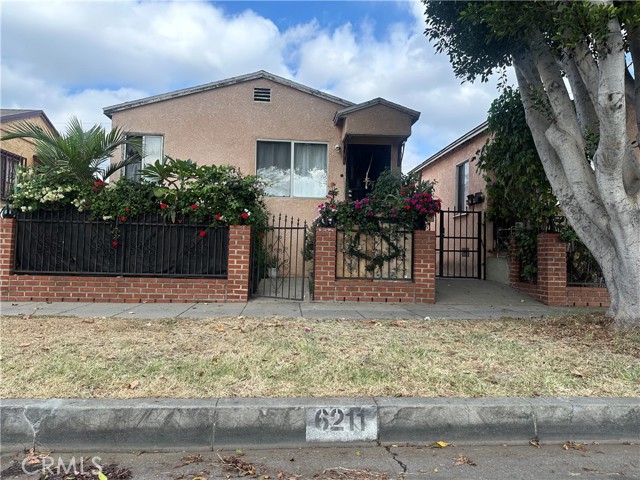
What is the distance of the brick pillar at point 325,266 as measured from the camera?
8.12 m

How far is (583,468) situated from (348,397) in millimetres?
1585

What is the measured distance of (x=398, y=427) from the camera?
3.27 meters

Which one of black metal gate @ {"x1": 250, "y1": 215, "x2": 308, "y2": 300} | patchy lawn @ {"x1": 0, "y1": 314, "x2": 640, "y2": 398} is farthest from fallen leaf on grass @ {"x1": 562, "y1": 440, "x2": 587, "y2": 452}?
black metal gate @ {"x1": 250, "y1": 215, "x2": 308, "y2": 300}

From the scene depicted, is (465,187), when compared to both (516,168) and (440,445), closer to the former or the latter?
(516,168)

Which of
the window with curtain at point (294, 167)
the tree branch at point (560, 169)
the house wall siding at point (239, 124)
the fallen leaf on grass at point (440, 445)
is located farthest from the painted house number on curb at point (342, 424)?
the window with curtain at point (294, 167)

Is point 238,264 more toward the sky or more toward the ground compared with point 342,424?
more toward the sky

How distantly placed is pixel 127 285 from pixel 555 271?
7.58 metres

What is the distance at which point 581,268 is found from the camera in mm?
8398

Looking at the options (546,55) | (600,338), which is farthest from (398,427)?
(546,55)

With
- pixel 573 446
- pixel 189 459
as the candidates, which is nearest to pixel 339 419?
pixel 189 459

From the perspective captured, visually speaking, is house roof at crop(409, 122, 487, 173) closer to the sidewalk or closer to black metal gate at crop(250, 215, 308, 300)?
black metal gate at crop(250, 215, 308, 300)

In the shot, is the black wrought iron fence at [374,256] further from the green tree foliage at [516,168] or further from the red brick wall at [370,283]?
the green tree foliage at [516,168]

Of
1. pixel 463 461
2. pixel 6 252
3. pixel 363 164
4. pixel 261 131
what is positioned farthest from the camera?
pixel 363 164

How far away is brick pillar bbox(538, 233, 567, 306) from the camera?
821cm
